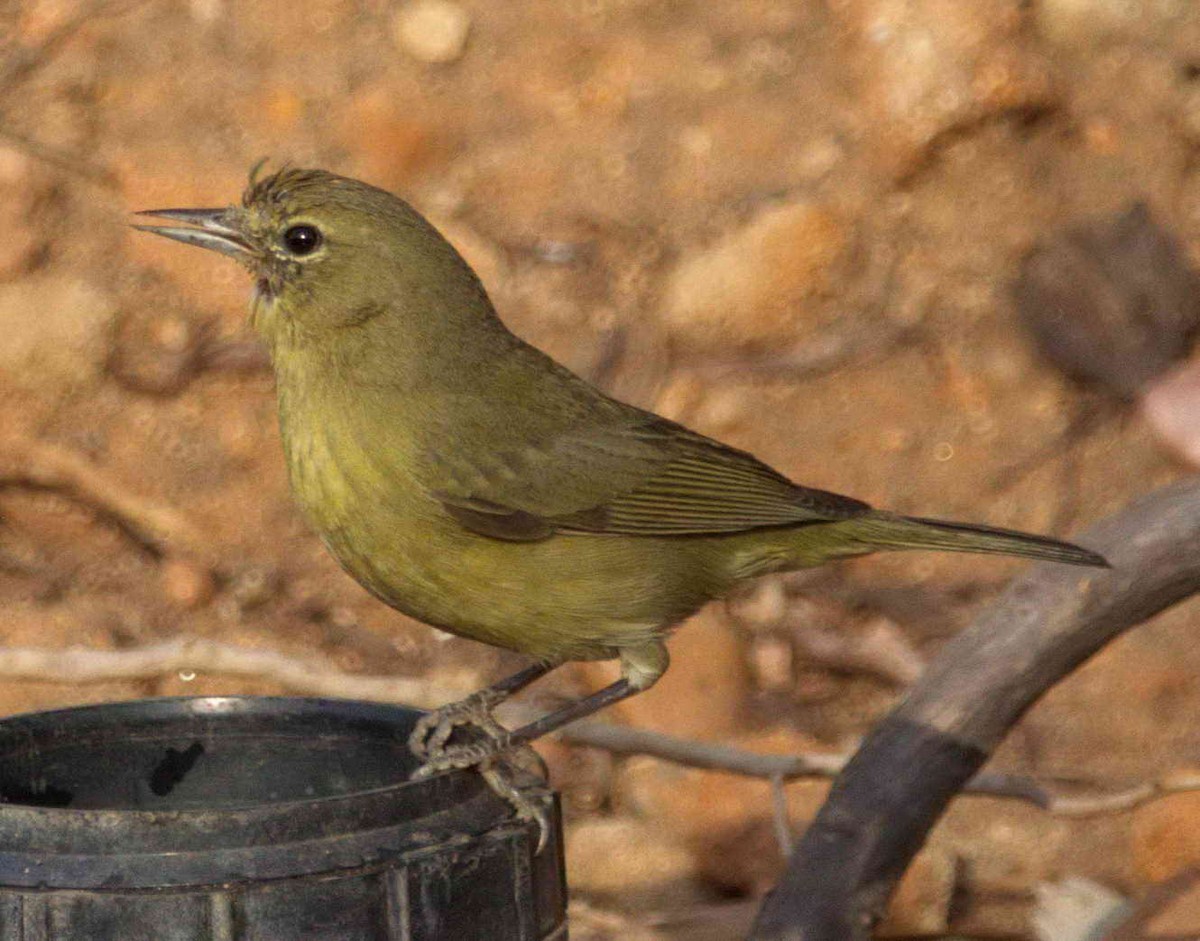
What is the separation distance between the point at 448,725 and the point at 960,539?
1531mm

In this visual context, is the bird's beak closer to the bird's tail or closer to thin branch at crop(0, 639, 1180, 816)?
thin branch at crop(0, 639, 1180, 816)

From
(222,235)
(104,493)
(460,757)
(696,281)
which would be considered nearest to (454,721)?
(460,757)

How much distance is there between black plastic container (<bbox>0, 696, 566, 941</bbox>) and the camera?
249 cm

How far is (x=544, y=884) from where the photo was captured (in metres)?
2.93

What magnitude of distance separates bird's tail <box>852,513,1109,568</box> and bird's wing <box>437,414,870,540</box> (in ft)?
0.20

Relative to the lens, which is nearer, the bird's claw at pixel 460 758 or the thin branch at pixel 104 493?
the bird's claw at pixel 460 758

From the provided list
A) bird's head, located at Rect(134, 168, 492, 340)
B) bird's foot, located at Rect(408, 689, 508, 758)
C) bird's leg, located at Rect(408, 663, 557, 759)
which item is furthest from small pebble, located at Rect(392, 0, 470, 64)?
bird's foot, located at Rect(408, 689, 508, 758)

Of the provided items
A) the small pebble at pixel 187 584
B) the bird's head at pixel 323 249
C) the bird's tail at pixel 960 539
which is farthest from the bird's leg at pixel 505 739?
the small pebble at pixel 187 584

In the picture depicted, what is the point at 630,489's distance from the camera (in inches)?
167

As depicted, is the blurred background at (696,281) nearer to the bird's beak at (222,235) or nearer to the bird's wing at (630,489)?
the bird's wing at (630,489)

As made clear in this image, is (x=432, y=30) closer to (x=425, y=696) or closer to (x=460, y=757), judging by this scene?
(x=425, y=696)

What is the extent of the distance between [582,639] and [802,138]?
276 centimetres

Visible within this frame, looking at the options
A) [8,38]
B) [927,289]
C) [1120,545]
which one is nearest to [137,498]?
[8,38]

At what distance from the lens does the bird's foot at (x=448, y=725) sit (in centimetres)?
312
